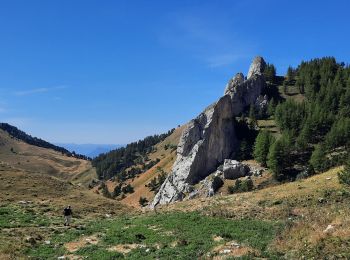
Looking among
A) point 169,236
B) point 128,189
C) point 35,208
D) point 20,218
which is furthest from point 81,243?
point 128,189

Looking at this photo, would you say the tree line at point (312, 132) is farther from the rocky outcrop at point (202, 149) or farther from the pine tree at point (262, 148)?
the rocky outcrop at point (202, 149)

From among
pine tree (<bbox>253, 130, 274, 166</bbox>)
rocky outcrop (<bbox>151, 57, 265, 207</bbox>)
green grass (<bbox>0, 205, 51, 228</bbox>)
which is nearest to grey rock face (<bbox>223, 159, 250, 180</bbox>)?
pine tree (<bbox>253, 130, 274, 166</bbox>)

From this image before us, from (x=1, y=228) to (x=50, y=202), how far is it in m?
21.8

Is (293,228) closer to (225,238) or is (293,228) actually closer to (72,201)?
(225,238)

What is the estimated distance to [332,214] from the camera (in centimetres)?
2603

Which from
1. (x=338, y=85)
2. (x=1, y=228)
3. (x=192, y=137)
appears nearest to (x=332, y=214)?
(x=1, y=228)

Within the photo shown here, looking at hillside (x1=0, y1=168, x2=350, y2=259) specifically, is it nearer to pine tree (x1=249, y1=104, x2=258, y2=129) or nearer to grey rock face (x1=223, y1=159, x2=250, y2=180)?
grey rock face (x1=223, y1=159, x2=250, y2=180)

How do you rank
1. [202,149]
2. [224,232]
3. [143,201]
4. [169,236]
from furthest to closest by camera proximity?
1. [143,201]
2. [202,149]
3. [169,236]
4. [224,232]

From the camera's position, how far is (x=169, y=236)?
29531 millimetres

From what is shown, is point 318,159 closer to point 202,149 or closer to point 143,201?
point 202,149

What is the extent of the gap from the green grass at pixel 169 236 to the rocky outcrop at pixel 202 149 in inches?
3805

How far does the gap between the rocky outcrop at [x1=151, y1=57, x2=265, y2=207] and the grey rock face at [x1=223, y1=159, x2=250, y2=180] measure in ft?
40.6

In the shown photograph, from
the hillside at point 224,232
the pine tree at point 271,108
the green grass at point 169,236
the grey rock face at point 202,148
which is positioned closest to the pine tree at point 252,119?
the pine tree at point 271,108

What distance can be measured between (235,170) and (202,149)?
19818 millimetres
